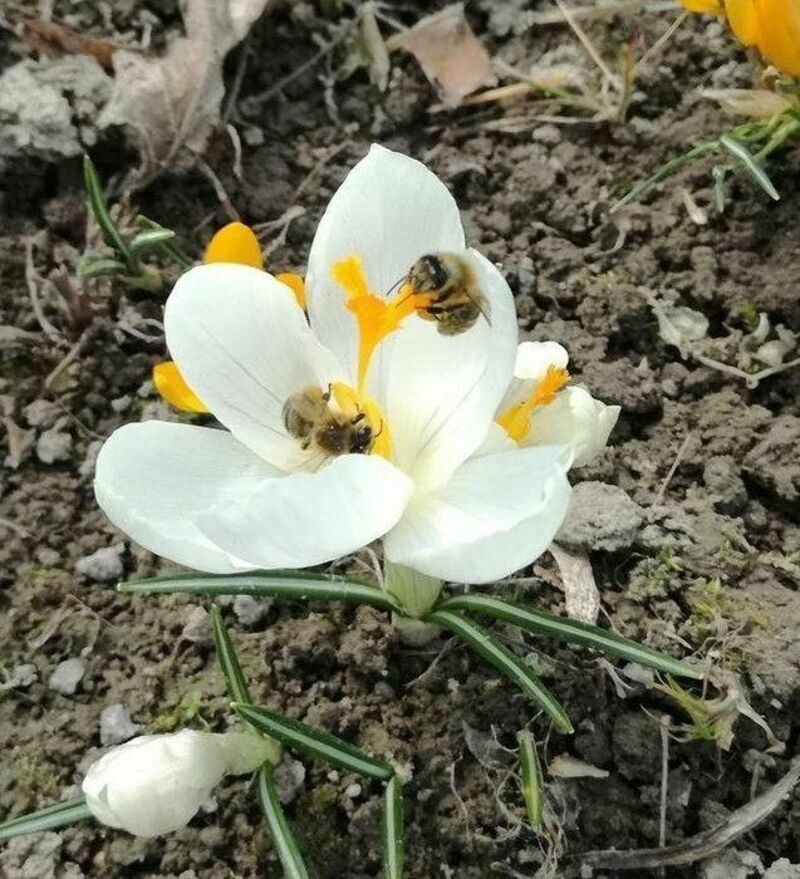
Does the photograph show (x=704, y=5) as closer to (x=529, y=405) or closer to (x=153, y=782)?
(x=529, y=405)

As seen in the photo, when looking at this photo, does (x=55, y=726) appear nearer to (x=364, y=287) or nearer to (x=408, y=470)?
(x=408, y=470)

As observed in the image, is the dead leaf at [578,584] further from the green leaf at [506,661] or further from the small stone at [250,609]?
the small stone at [250,609]

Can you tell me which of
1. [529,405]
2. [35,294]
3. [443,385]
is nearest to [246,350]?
[443,385]

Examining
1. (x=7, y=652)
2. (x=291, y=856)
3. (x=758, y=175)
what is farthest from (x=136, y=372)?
(x=758, y=175)

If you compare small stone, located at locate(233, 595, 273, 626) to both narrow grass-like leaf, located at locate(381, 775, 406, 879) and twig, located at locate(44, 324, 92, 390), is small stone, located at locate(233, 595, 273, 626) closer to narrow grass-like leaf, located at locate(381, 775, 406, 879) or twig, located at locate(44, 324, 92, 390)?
narrow grass-like leaf, located at locate(381, 775, 406, 879)

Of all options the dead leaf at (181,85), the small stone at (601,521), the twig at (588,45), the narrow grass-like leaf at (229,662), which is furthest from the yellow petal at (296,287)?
the twig at (588,45)

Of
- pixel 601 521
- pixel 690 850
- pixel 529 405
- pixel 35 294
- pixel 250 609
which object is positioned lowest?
pixel 690 850
